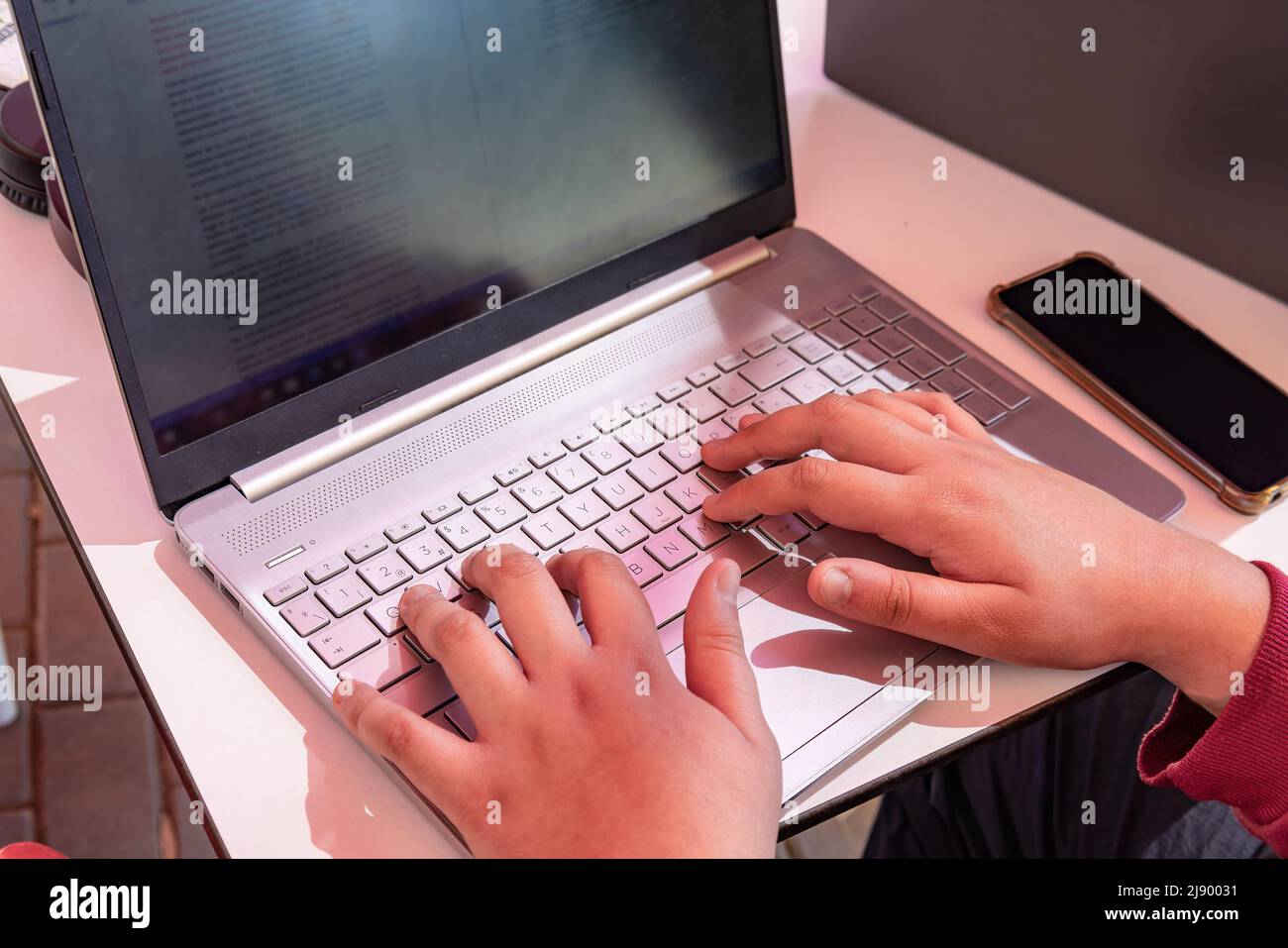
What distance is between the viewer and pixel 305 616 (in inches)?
23.6

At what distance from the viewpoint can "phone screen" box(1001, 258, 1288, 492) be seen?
0.73 m

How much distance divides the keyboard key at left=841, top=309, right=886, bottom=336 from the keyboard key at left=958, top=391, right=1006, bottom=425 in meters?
0.08

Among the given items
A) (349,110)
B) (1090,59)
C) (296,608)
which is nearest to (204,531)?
(296,608)

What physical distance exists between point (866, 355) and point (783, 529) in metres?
0.18

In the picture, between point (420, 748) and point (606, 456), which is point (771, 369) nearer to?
point (606, 456)

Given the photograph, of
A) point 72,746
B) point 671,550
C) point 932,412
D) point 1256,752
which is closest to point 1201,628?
point 1256,752

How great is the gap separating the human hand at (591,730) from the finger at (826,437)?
0.38 feet

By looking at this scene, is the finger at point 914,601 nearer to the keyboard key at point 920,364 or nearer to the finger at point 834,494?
the finger at point 834,494

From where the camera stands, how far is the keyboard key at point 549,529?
64 cm

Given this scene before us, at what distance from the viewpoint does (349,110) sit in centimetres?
63

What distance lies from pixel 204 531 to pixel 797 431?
35 cm

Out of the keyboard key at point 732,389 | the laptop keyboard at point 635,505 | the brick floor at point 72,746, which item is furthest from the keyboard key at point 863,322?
the brick floor at point 72,746

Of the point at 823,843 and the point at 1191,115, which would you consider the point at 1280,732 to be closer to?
the point at 1191,115

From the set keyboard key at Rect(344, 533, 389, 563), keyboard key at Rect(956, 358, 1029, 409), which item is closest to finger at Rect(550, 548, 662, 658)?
keyboard key at Rect(344, 533, 389, 563)
